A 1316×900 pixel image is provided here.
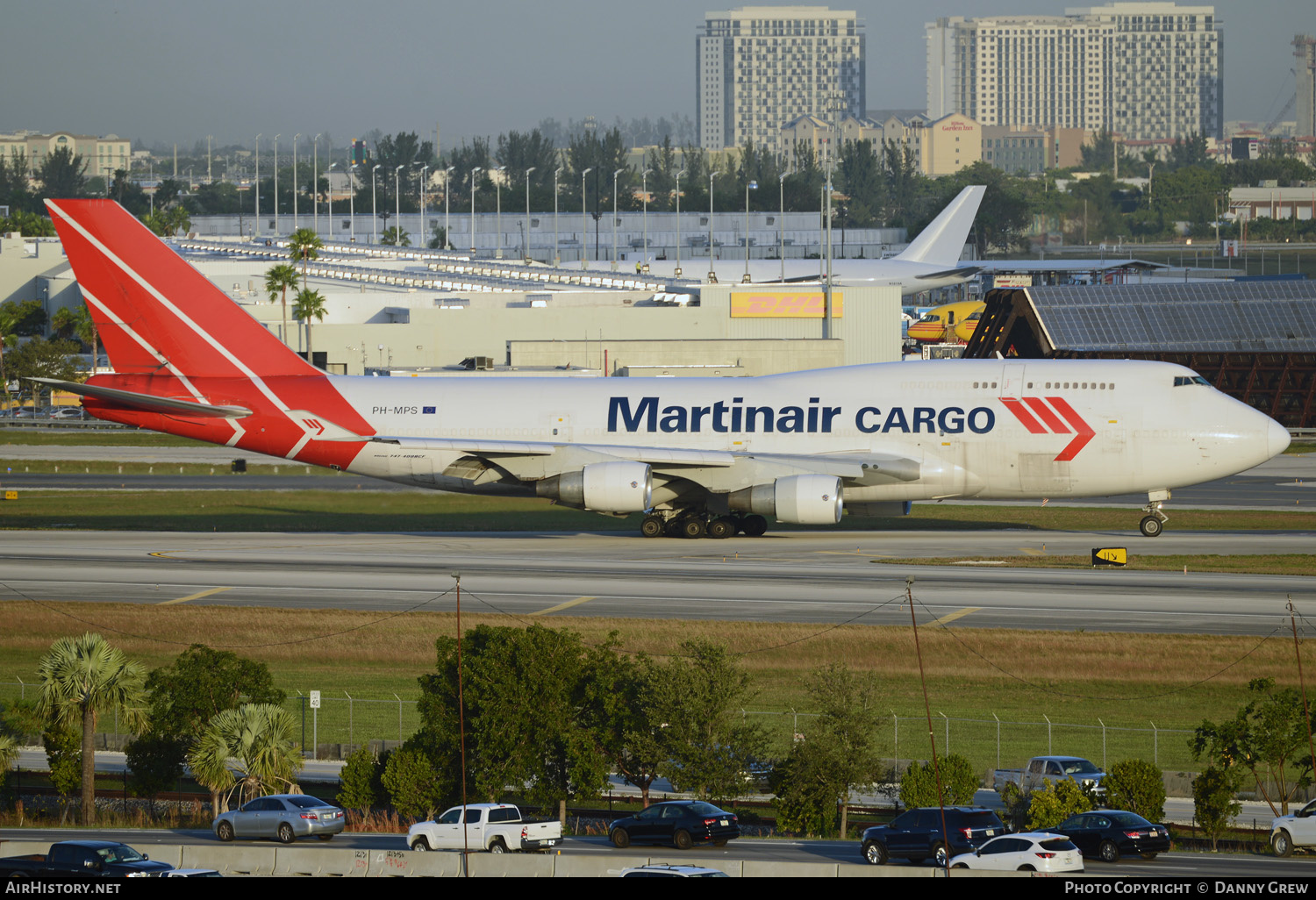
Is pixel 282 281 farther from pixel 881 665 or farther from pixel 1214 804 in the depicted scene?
pixel 1214 804

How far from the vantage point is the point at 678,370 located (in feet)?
280

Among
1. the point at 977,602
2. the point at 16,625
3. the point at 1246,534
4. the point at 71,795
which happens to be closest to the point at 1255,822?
the point at 977,602

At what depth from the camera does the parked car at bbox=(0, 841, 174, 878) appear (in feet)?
66.6

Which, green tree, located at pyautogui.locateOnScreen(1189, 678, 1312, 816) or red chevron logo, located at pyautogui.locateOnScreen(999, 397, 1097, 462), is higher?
red chevron logo, located at pyautogui.locateOnScreen(999, 397, 1097, 462)

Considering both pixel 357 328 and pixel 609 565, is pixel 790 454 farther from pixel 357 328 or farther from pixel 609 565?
pixel 357 328

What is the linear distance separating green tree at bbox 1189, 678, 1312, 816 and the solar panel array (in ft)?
240

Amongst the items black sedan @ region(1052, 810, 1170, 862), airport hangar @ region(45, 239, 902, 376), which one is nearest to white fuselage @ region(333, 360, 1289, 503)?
airport hangar @ region(45, 239, 902, 376)

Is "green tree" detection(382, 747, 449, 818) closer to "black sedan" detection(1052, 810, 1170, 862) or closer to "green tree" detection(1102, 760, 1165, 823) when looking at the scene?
"black sedan" detection(1052, 810, 1170, 862)

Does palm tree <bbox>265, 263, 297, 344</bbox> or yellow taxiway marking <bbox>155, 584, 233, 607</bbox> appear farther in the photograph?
palm tree <bbox>265, 263, 297, 344</bbox>

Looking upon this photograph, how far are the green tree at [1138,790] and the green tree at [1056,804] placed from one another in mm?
514

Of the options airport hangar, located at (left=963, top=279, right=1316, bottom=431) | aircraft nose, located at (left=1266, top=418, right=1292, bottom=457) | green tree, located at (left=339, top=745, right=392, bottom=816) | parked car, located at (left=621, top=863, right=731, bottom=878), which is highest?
airport hangar, located at (left=963, top=279, right=1316, bottom=431)

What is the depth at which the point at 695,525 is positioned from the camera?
172 feet

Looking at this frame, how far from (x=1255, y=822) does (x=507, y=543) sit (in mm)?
30374

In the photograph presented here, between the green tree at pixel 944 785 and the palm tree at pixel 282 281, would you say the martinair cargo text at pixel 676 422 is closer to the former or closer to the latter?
the green tree at pixel 944 785
